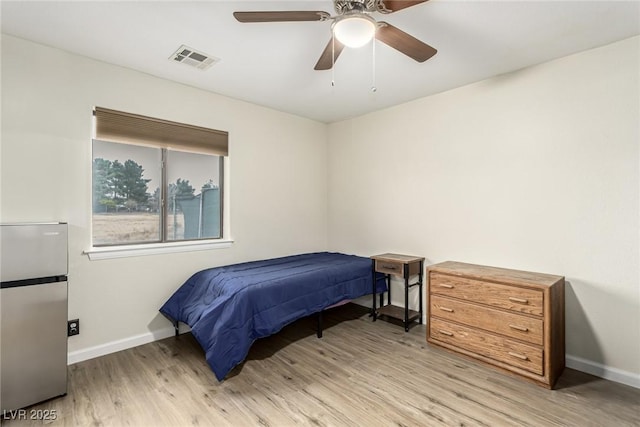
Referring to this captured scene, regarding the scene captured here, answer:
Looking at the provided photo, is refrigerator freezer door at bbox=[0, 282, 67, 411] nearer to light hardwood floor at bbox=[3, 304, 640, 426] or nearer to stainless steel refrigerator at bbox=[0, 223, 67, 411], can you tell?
stainless steel refrigerator at bbox=[0, 223, 67, 411]

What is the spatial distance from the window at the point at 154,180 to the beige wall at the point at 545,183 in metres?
2.14

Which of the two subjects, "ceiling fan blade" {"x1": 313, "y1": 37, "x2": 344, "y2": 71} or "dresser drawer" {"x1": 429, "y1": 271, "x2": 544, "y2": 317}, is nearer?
"ceiling fan blade" {"x1": 313, "y1": 37, "x2": 344, "y2": 71}

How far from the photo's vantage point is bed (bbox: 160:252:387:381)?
93.0 inches

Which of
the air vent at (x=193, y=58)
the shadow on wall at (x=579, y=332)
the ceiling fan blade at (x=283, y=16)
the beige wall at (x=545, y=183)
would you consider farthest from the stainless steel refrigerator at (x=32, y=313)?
the shadow on wall at (x=579, y=332)

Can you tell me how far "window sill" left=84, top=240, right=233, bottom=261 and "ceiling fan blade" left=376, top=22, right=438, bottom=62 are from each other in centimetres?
256

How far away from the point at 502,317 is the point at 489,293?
0.19 metres

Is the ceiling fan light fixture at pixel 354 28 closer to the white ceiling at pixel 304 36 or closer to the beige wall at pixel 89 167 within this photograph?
the white ceiling at pixel 304 36

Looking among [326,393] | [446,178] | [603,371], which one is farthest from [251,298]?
[603,371]

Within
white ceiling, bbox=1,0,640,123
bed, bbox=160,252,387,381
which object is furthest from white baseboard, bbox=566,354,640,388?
white ceiling, bbox=1,0,640,123

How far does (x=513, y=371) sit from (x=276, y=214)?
289 cm

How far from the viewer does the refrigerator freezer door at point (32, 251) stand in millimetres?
1927

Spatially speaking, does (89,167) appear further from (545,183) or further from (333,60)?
(545,183)

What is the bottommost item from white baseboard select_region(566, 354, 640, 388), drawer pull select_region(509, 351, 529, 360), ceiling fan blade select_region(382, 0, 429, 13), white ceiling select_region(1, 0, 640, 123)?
white baseboard select_region(566, 354, 640, 388)

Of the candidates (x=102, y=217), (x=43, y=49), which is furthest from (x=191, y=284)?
(x=43, y=49)
